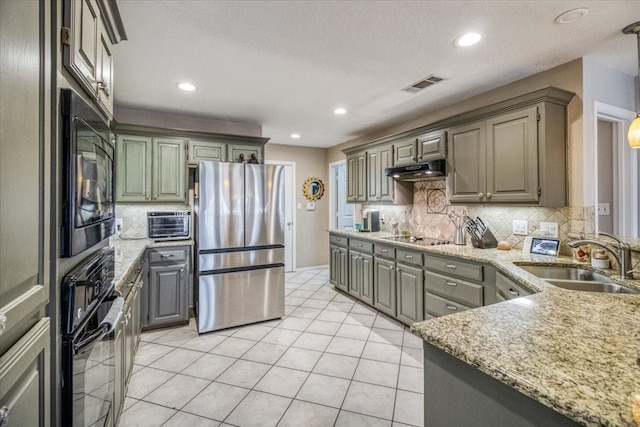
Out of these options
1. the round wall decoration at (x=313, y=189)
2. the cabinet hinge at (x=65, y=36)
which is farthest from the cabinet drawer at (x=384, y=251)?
the cabinet hinge at (x=65, y=36)

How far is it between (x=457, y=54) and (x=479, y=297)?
6.35 feet

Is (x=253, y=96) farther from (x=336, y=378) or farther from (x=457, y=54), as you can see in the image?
(x=336, y=378)

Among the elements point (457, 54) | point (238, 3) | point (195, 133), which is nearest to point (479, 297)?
point (457, 54)

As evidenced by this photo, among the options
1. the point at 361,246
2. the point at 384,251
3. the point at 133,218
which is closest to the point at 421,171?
the point at 384,251

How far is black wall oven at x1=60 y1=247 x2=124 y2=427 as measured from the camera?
0.93 metres

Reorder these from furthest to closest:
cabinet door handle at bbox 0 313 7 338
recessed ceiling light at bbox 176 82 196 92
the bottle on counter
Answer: the bottle on counter → recessed ceiling light at bbox 176 82 196 92 → cabinet door handle at bbox 0 313 7 338

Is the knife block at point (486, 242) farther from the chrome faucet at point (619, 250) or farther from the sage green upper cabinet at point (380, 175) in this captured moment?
the sage green upper cabinet at point (380, 175)

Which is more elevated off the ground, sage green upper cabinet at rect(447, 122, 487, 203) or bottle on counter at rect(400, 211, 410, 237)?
sage green upper cabinet at rect(447, 122, 487, 203)

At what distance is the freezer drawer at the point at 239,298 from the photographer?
10.5ft

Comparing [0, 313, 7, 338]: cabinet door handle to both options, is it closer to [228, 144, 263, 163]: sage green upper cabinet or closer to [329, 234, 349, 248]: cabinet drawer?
[228, 144, 263, 163]: sage green upper cabinet

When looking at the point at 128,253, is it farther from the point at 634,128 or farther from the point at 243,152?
the point at 634,128

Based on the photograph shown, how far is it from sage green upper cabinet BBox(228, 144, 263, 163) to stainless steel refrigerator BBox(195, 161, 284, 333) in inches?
29.7

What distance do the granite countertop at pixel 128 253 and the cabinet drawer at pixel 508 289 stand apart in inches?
92.0

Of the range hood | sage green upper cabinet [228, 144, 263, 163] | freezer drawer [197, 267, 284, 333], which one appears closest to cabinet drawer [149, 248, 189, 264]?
freezer drawer [197, 267, 284, 333]
